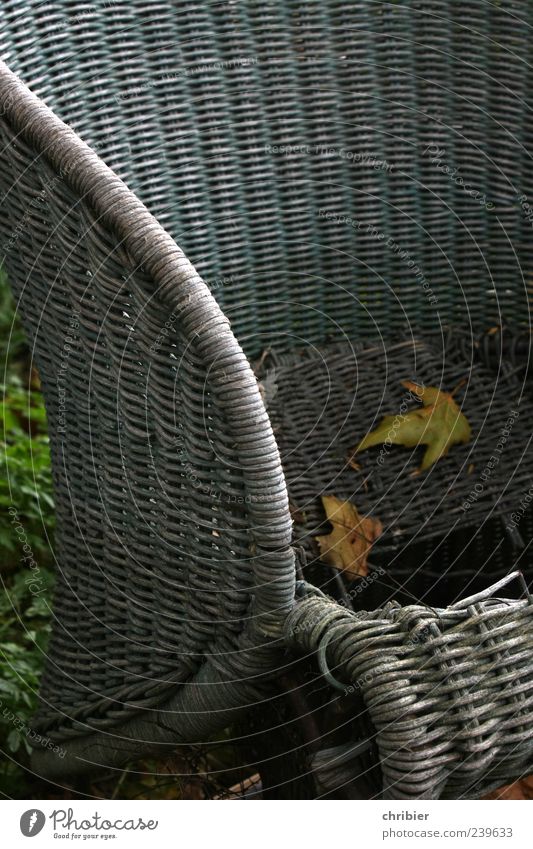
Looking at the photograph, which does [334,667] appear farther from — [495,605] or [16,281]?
[16,281]

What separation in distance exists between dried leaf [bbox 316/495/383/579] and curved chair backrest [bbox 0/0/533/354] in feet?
1.04

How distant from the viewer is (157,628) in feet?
3.63

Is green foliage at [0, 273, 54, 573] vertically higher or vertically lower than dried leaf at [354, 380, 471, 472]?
lower

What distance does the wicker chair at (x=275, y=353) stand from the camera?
909 millimetres

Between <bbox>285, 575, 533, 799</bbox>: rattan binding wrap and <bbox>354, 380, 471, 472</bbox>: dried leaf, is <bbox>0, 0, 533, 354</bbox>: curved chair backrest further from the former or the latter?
<bbox>285, 575, 533, 799</bbox>: rattan binding wrap

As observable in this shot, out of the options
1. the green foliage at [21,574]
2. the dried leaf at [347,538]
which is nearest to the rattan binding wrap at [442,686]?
the dried leaf at [347,538]

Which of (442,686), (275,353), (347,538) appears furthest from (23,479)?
(442,686)

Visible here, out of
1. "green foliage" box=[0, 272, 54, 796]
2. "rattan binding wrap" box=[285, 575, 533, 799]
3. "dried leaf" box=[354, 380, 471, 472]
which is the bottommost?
"green foliage" box=[0, 272, 54, 796]

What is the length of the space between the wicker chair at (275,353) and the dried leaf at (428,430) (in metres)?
0.02

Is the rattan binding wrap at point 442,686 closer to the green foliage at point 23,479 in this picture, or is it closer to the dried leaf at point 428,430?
the dried leaf at point 428,430

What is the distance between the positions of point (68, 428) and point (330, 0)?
708 millimetres

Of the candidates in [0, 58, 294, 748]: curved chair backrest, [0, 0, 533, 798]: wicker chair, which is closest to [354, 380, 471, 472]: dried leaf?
[0, 0, 533, 798]: wicker chair

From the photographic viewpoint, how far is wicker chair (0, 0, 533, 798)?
0.91 metres

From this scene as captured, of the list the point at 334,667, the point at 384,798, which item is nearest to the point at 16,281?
the point at 334,667
